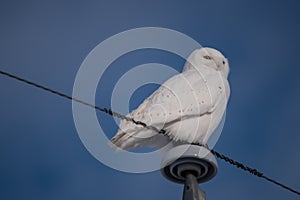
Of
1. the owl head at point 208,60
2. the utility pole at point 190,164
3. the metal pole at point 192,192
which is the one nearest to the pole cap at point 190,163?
the utility pole at point 190,164

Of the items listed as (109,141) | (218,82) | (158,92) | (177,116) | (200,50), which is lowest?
(109,141)

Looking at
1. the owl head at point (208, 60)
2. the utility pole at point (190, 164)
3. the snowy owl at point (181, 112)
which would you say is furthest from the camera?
the owl head at point (208, 60)

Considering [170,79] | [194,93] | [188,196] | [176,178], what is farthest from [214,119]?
[188,196]

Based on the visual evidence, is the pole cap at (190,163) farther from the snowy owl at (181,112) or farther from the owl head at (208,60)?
the owl head at (208,60)

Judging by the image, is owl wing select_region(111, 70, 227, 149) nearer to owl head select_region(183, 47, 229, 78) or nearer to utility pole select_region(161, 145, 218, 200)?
owl head select_region(183, 47, 229, 78)

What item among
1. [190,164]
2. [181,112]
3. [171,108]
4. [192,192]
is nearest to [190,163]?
[190,164]

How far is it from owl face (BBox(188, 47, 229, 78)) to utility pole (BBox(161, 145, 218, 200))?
11.4 ft

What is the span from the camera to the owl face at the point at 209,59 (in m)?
8.26

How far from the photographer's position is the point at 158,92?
730cm

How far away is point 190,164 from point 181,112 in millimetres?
1958

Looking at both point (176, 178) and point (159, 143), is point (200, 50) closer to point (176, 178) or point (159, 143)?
point (159, 143)

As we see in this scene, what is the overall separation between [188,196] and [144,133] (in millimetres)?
2412

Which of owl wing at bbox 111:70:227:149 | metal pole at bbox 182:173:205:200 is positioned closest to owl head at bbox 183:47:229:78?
owl wing at bbox 111:70:227:149

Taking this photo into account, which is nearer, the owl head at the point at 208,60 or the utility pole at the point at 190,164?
the utility pole at the point at 190,164
